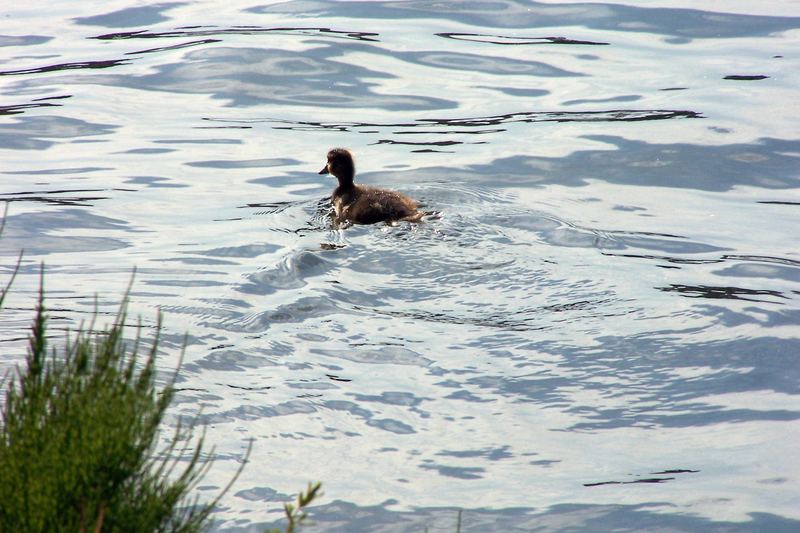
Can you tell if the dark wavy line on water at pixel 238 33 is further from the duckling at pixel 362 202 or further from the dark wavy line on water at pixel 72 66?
the duckling at pixel 362 202

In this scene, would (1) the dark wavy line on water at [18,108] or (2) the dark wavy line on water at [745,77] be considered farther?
(2) the dark wavy line on water at [745,77]

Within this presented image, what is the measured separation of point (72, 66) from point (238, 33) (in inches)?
102

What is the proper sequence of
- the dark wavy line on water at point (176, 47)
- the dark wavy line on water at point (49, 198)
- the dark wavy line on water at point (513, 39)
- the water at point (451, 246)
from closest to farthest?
the water at point (451, 246)
the dark wavy line on water at point (49, 198)
the dark wavy line on water at point (176, 47)
the dark wavy line on water at point (513, 39)

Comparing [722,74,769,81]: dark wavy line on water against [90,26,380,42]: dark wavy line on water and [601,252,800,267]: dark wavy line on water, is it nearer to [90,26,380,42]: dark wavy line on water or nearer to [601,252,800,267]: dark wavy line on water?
[90,26,380,42]: dark wavy line on water

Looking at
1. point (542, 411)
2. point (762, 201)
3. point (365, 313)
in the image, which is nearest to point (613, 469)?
point (542, 411)

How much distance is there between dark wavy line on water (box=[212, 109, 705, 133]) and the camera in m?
13.3

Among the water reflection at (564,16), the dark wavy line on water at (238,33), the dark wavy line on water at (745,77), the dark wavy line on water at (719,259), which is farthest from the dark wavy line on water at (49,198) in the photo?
the dark wavy line on water at (745,77)

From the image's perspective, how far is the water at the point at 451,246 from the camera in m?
6.20

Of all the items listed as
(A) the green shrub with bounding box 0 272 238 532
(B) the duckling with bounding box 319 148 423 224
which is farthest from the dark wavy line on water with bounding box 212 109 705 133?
(A) the green shrub with bounding box 0 272 238 532

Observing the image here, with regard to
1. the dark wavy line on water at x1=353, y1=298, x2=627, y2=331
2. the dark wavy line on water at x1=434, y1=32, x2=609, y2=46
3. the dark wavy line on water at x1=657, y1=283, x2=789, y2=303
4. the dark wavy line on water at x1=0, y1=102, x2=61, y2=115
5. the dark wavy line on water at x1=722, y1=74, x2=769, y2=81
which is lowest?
the dark wavy line on water at x1=657, y1=283, x2=789, y2=303

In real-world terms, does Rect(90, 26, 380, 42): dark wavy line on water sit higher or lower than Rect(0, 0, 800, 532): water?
higher

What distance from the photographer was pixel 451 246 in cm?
926

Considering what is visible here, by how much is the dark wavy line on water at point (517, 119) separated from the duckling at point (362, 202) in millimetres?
2716

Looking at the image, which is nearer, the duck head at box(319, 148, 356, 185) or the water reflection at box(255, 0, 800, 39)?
the duck head at box(319, 148, 356, 185)
